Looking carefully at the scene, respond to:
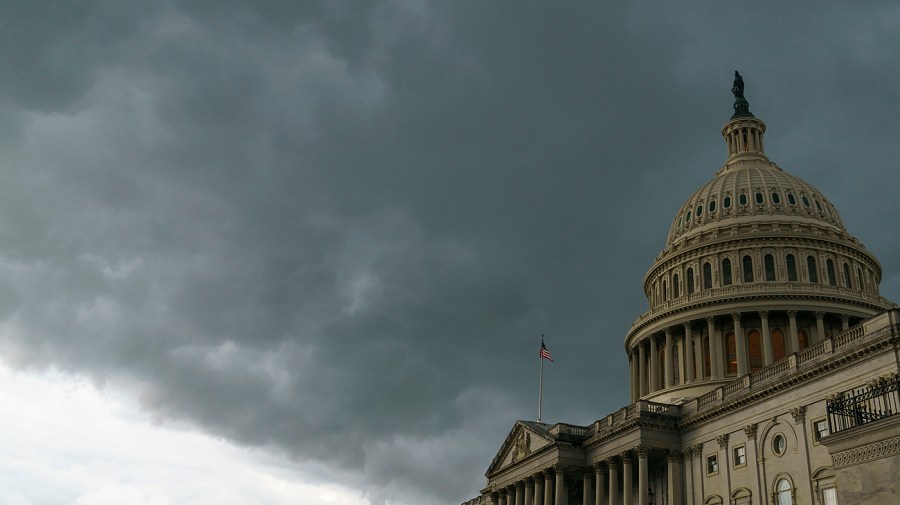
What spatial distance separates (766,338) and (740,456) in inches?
953

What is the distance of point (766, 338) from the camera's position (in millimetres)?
75312

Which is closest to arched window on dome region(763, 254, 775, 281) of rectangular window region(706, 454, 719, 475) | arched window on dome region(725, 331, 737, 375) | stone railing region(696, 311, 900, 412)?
arched window on dome region(725, 331, 737, 375)

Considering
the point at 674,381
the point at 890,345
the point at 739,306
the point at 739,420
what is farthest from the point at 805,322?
the point at 890,345

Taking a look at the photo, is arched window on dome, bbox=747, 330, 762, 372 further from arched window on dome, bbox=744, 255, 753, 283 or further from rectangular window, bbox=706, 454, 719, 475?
rectangular window, bbox=706, 454, 719, 475

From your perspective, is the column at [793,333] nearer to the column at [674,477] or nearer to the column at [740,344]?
the column at [740,344]

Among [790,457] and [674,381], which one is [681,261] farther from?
[790,457]

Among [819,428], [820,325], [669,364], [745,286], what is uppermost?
[745,286]

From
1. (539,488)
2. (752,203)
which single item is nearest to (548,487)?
→ (539,488)

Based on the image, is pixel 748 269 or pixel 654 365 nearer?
pixel 748 269

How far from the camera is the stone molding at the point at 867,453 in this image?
57.8 ft

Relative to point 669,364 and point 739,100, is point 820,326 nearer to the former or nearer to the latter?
point 669,364

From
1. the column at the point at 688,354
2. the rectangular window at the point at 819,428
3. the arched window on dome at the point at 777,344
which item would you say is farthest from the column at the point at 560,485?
the rectangular window at the point at 819,428

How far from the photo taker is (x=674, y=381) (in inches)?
3199

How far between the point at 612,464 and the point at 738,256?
30.3 meters
